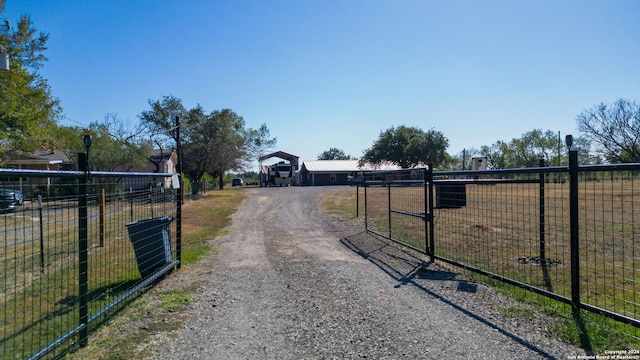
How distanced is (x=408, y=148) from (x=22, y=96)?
47.1 m

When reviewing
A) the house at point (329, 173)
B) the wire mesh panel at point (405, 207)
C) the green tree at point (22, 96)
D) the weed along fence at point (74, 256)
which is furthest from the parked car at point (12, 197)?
the house at point (329, 173)

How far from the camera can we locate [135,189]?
5.64 meters

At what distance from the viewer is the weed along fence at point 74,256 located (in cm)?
332

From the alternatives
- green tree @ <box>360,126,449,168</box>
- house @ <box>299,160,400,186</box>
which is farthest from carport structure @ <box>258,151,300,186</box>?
green tree @ <box>360,126,449,168</box>

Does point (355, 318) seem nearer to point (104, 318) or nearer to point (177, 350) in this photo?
point (177, 350)

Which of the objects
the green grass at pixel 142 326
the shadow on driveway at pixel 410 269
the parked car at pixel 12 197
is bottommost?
the green grass at pixel 142 326

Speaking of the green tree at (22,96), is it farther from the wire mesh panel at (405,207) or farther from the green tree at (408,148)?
the green tree at (408,148)

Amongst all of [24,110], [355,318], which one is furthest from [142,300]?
[24,110]

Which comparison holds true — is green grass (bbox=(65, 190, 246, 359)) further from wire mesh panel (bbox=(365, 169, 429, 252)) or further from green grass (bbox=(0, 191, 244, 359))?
wire mesh panel (bbox=(365, 169, 429, 252))

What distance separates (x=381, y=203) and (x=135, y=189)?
38.2 feet

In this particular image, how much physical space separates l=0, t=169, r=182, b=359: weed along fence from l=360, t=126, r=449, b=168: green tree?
50.9 meters

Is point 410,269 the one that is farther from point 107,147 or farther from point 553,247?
point 107,147

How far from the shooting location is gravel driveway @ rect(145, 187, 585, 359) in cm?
324

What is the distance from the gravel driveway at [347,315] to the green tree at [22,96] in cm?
1732
